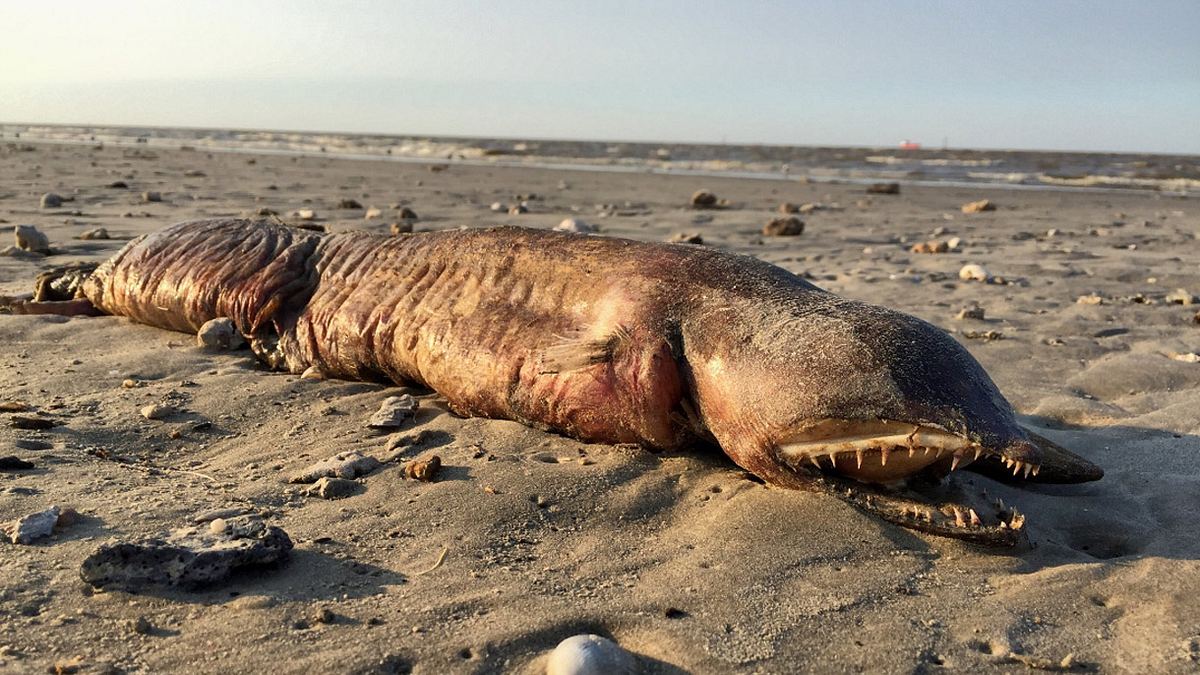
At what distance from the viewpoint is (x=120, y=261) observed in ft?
19.0

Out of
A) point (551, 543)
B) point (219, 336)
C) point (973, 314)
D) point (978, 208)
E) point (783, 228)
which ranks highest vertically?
point (978, 208)

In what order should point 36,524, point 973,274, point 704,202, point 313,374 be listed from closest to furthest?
point 36,524
point 313,374
point 973,274
point 704,202

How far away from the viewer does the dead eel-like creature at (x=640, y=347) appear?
307 cm

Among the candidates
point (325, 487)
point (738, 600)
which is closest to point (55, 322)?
point (325, 487)

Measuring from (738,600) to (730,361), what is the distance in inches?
39.7

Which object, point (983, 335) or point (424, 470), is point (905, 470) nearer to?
point (424, 470)

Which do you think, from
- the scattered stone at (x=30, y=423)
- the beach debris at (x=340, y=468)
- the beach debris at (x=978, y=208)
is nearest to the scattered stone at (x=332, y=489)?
the beach debris at (x=340, y=468)

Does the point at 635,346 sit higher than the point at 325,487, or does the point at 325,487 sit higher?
the point at 635,346

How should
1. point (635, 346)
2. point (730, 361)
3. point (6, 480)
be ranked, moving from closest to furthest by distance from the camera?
point (6, 480) < point (730, 361) < point (635, 346)

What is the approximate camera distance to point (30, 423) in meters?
3.79

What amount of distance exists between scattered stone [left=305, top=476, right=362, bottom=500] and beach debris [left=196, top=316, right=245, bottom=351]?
2126 mm

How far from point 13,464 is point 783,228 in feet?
28.9

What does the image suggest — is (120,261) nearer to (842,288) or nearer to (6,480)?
(6,480)

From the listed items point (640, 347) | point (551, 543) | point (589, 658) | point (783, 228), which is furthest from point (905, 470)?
point (783, 228)
